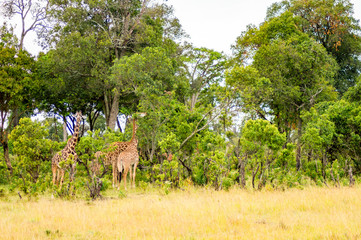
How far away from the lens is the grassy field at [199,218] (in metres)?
6.18

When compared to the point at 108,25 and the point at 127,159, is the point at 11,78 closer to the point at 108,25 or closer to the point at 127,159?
the point at 108,25

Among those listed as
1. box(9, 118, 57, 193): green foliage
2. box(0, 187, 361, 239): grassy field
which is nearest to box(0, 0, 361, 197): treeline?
box(9, 118, 57, 193): green foliage

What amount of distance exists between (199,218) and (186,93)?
16422 millimetres

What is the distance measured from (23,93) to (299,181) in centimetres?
1581

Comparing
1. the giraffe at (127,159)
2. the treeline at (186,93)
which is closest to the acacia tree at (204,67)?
the treeline at (186,93)

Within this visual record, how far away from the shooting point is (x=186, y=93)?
918 inches

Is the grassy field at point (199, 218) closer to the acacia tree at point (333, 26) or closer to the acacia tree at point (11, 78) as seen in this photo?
the acacia tree at point (11, 78)

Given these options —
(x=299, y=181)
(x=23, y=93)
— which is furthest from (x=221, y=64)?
(x=299, y=181)

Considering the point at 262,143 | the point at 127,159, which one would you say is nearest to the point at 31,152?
the point at 127,159

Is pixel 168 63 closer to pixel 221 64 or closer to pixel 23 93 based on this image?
pixel 23 93

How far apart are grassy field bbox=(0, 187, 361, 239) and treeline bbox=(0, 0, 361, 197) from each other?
7.23ft

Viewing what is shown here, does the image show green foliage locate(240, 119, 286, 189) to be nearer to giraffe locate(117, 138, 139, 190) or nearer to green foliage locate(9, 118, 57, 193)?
giraffe locate(117, 138, 139, 190)

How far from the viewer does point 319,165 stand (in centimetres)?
1397

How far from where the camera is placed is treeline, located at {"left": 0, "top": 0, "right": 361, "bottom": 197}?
1245 centimetres
